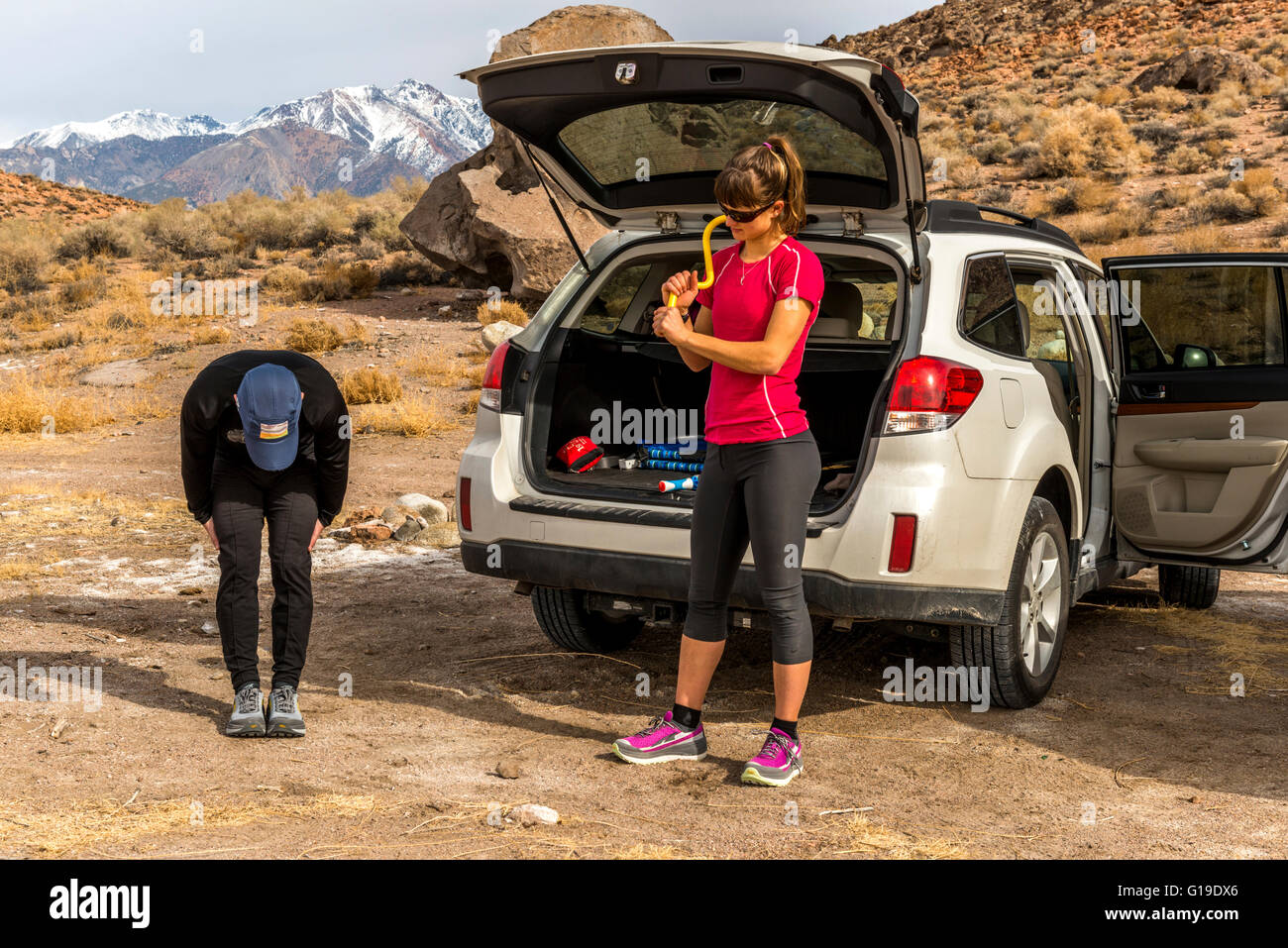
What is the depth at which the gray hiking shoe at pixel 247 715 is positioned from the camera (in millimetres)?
4242

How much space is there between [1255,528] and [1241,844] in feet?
6.37

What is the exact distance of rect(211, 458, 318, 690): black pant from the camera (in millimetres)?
4332

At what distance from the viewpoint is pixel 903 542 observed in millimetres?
3947

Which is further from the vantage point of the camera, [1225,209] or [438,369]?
[1225,209]

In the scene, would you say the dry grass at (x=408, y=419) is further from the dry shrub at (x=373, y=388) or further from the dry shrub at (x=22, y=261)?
the dry shrub at (x=22, y=261)

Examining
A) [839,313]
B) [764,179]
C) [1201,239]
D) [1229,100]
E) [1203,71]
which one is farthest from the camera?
[1203,71]

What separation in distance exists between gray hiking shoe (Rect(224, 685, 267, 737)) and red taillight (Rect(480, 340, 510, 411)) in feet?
4.39

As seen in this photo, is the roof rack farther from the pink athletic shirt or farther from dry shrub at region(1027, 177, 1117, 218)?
dry shrub at region(1027, 177, 1117, 218)

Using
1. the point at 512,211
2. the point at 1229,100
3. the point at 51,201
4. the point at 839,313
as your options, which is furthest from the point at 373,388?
the point at 51,201

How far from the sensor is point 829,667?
207 inches

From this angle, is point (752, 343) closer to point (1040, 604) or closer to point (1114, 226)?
point (1040, 604)

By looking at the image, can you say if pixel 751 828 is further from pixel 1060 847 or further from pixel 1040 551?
pixel 1040 551

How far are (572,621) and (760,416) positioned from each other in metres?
1.82
